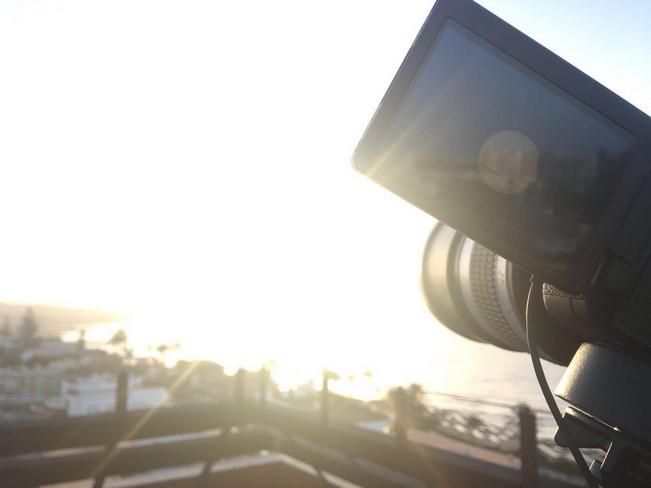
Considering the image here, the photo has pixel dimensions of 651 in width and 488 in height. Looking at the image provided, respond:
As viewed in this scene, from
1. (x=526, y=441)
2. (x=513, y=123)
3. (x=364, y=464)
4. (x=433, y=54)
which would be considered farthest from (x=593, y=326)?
(x=364, y=464)

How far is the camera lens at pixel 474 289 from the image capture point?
1.17 m

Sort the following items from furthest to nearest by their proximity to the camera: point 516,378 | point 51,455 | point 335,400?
point 516,378, point 335,400, point 51,455

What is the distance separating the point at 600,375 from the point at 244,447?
643cm

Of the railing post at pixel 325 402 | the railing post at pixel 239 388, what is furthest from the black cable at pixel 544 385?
the railing post at pixel 239 388

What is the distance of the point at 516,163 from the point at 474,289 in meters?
0.52

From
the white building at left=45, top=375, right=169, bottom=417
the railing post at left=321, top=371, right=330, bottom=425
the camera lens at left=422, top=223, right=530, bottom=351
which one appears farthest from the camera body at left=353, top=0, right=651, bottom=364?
the white building at left=45, top=375, right=169, bottom=417

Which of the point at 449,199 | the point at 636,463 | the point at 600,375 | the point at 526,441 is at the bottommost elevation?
the point at 526,441

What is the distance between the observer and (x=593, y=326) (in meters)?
0.93

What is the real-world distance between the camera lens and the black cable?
0.35ft

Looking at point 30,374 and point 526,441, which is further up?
point 526,441

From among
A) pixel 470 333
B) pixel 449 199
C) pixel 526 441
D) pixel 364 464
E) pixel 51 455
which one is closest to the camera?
pixel 449 199

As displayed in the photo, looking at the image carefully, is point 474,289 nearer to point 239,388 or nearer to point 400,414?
point 400,414

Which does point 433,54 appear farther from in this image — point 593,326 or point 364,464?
point 364,464

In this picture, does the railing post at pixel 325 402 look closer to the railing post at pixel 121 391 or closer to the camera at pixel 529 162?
the railing post at pixel 121 391
